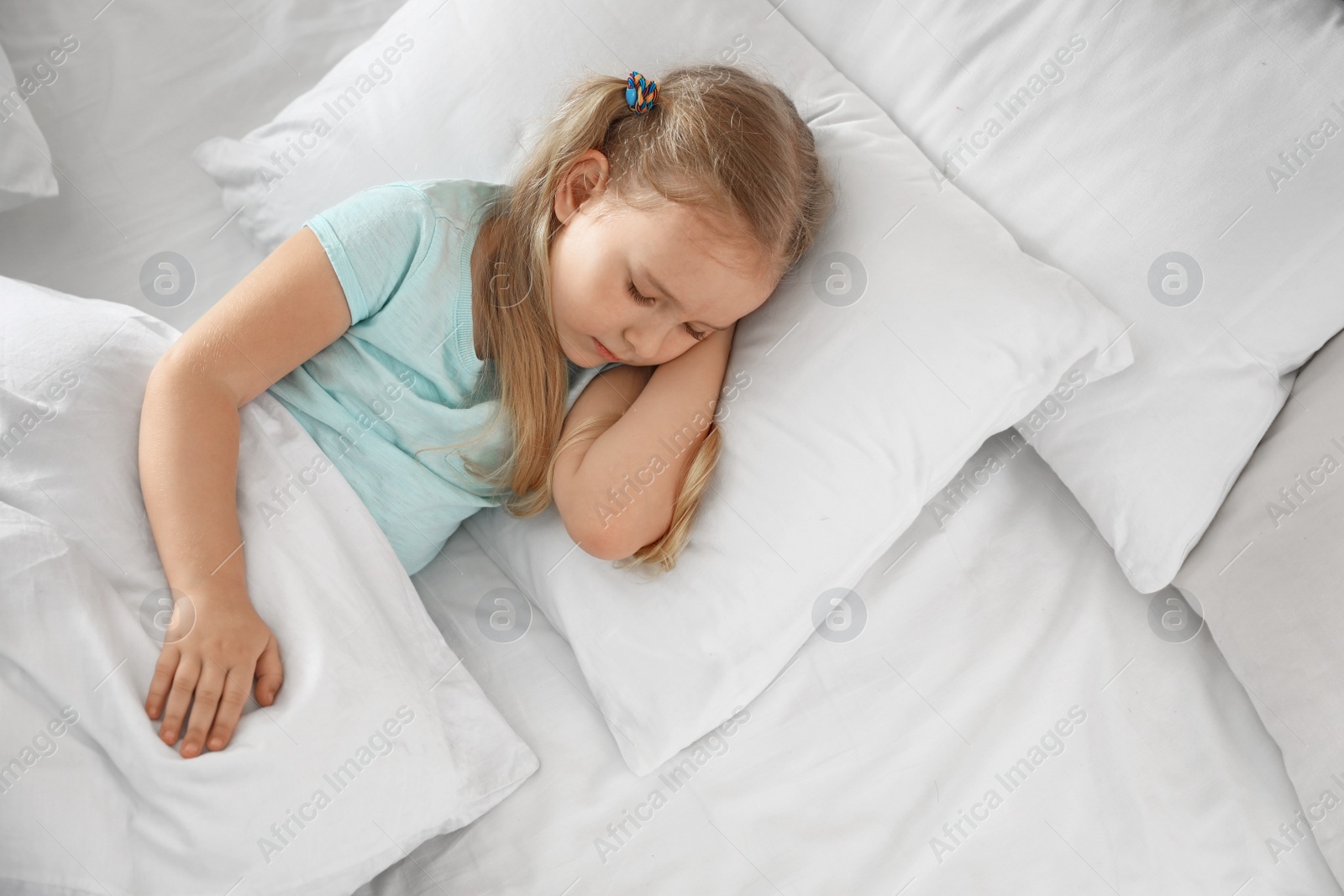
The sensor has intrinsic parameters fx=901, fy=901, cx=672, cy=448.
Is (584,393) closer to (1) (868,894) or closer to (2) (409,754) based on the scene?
(2) (409,754)

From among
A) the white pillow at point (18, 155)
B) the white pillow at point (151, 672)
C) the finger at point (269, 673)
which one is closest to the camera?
the white pillow at point (151, 672)

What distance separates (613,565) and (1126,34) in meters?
0.79

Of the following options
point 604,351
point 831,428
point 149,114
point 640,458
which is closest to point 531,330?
point 604,351

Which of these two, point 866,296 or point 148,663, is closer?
point 148,663

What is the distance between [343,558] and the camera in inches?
35.0

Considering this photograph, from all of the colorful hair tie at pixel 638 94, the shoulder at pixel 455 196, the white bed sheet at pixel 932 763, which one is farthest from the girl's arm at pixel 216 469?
the colorful hair tie at pixel 638 94

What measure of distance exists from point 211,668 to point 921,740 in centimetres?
70

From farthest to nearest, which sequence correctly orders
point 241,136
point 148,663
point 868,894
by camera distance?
point 241,136
point 868,894
point 148,663

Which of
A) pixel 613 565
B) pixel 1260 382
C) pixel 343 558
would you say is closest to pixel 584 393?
pixel 613 565

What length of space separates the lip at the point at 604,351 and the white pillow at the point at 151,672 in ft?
0.98

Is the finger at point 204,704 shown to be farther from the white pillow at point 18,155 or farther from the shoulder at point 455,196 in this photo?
the white pillow at point 18,155

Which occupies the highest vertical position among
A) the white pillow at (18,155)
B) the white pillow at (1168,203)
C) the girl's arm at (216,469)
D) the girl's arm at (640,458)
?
the white pillow at (1168,203)

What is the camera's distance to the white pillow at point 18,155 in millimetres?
1102

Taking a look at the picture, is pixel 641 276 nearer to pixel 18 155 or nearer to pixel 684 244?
pixel 684 244
